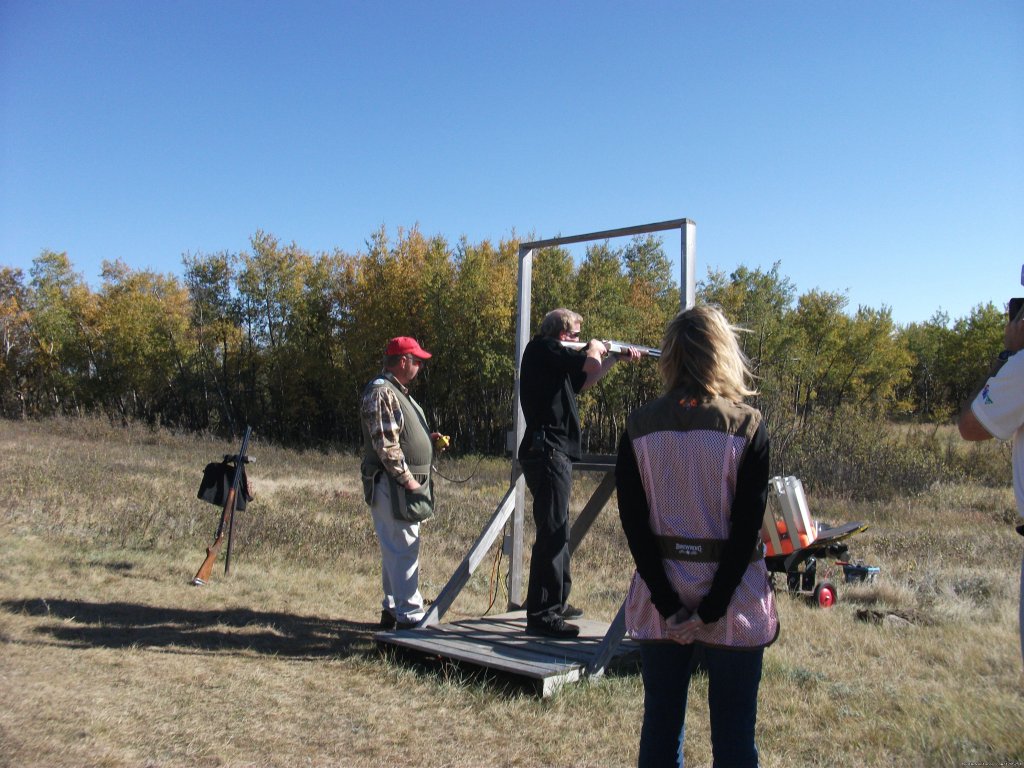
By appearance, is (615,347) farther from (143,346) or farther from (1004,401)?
(143,346)

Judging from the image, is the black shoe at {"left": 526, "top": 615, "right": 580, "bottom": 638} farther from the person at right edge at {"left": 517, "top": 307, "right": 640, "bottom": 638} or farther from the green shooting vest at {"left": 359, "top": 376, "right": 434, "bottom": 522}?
the green shooting vest at {"left": 359, "top": 376, "right": 434, "bottom": 522}

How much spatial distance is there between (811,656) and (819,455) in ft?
47.6

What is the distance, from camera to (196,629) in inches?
220

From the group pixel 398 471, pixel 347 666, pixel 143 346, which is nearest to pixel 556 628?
pixel 347 666

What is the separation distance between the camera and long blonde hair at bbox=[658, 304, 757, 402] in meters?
2.40

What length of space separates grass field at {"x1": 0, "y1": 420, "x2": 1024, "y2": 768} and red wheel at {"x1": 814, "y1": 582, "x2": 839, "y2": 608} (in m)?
0.17

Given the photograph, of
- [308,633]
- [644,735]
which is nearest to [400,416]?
[308,633]

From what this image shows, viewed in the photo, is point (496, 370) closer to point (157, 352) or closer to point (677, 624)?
point (157, 352)

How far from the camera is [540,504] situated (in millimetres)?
4672

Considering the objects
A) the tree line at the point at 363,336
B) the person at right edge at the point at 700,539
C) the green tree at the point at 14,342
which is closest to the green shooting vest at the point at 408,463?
the person at right edge at the point at 700,539

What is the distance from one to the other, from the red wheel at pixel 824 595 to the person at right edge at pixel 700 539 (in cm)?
479

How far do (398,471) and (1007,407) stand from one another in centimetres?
351

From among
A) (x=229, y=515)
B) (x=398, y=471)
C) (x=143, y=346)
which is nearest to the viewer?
(x=398, y=471)

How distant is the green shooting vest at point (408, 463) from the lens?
17.1 ft
